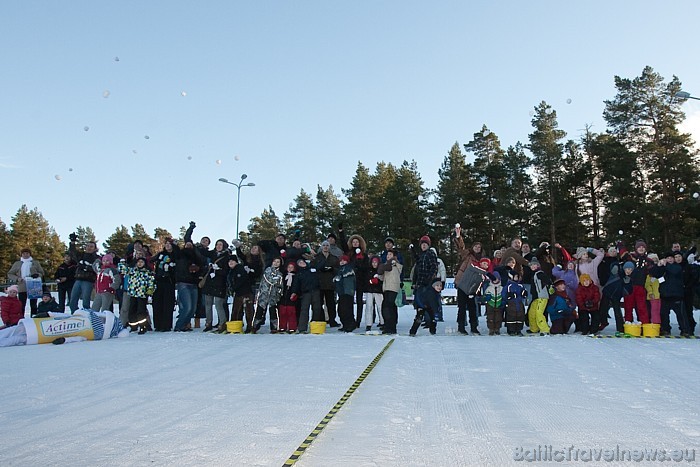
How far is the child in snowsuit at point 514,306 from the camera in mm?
11719

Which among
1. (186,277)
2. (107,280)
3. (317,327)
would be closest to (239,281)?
(186,277)

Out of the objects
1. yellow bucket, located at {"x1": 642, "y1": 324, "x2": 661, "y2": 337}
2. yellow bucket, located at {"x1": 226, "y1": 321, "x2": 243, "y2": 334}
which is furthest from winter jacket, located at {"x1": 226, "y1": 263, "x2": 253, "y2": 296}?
yellow bucket, located at {"x1": 642, "y1": 324, "x2": 661, "y2": 337}

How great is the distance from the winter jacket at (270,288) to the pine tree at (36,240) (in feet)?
266

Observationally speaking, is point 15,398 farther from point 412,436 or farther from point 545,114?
point 545,114

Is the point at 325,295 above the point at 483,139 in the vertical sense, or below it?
below

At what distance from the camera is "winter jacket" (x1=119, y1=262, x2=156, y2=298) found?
41.8 feet

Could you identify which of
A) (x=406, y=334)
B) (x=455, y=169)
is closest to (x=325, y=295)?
(x=406, y=334)

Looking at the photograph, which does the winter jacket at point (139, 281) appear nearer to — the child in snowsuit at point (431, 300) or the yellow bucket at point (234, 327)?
the yellow bucket at point (234, 327)

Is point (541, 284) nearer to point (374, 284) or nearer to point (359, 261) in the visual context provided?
point (374, 284)

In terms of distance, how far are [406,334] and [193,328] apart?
16.3 feet

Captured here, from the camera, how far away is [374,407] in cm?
547

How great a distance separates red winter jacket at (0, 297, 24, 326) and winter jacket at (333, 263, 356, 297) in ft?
21.5

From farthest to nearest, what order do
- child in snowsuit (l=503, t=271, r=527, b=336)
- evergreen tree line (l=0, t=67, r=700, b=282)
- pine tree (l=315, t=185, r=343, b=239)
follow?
pine tree (l=315, t=185, r=343, b=239), evergreen tree line (l=0, t=67, r=700, b=282), child in snowsuit (l=503, t=271, r=527, b=336)

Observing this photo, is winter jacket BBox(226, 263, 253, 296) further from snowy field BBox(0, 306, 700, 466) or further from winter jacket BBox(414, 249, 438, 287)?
winter jacket BBox(414, 249, 438, 287)
